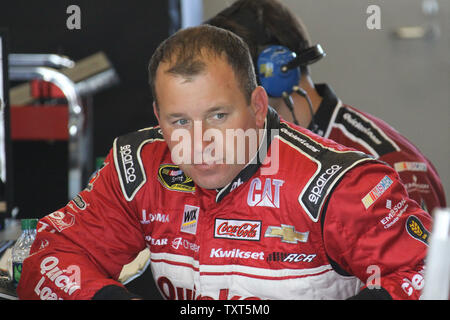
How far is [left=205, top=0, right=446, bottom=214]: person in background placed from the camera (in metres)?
1.69

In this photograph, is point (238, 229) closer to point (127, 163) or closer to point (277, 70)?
point (127, 163)

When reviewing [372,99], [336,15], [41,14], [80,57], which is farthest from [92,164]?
[336,15]

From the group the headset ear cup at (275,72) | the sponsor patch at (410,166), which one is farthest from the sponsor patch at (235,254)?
the sponsor patch at (410,166)

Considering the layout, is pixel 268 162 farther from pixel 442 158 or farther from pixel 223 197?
pixel 442 158

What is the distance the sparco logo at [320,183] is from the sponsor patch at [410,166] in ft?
2.17

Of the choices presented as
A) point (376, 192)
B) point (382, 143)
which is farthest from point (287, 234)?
point (382, 143)

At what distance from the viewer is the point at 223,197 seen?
118 centimetres

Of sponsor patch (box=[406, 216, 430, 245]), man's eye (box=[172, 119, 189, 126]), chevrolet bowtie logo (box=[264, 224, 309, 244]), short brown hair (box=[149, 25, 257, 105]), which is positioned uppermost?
short brown hair (box=[149, 25, 257, 105])

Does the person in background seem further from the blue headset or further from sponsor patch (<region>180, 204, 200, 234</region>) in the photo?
sponsor patch (<region>180, 204, 200, 234</region>)

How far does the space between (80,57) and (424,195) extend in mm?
1715

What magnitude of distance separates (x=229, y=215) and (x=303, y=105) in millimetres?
707

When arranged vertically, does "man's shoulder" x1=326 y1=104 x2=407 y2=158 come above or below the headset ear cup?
below

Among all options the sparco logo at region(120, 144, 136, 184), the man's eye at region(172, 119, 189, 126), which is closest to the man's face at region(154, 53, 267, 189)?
the man's eye at region(172, 119, 189, 126)

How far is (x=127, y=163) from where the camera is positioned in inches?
51.5
